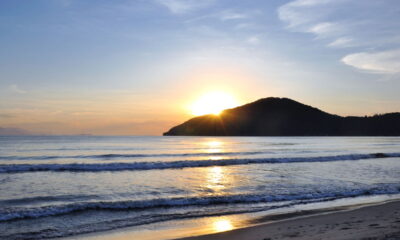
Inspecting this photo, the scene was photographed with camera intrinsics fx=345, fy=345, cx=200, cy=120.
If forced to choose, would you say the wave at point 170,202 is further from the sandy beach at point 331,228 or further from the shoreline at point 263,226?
the sandy beach at point 331,228

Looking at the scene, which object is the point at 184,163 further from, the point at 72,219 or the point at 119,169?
the point at 72,219

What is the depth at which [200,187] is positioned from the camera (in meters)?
18.0

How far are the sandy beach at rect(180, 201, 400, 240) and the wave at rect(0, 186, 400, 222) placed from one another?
3.80 meters

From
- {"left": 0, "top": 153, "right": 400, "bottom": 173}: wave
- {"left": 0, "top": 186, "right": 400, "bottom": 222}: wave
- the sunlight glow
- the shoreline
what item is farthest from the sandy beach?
{"left": 0, "top": 153, "right": 400, "bottom": 173}: wave

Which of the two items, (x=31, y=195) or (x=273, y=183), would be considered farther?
(x=273, y=183)

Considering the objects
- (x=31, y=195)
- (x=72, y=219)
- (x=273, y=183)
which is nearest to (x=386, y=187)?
(x=273, y=183)

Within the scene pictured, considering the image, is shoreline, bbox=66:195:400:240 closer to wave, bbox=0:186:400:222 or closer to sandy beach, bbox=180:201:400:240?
sandy beach, bbox=180:201:400:240

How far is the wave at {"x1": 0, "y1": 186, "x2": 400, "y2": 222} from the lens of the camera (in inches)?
466

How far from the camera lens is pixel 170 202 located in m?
14.1

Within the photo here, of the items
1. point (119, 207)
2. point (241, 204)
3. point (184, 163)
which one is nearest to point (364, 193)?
point (241, 204)

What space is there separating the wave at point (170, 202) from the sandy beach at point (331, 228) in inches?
150

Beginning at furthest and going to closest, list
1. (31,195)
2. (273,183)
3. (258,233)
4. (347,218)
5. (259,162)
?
(259,162) < (273,183) < (31,195) < (347,218) < (258,233)

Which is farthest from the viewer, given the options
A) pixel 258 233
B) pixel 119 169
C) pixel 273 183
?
pixel 119 169

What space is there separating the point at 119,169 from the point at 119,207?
16.2 metres
